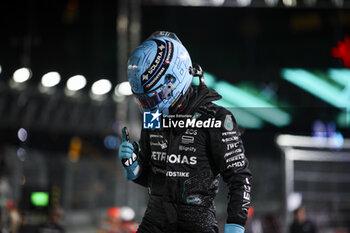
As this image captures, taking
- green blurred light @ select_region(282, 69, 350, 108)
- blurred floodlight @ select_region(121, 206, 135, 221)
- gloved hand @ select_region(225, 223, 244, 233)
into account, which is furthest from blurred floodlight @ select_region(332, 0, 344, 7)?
gloved hand @ select_region(225, 223, 244, 233)

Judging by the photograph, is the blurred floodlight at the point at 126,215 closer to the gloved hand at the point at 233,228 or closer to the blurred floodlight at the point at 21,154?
the blurred floodlight at the point at 21,154

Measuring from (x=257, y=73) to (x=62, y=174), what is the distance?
8.64 meters

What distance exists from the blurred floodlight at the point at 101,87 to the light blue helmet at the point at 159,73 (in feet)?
36.2

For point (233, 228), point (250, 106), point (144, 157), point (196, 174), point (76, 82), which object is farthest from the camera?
point (76, 82)

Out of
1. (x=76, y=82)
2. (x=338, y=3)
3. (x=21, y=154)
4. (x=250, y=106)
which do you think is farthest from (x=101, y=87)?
(x=250, y=106)

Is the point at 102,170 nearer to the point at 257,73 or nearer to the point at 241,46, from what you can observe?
the point at 241,46

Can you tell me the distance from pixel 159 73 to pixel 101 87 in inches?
470

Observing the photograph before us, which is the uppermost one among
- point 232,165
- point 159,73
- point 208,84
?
point 208,84

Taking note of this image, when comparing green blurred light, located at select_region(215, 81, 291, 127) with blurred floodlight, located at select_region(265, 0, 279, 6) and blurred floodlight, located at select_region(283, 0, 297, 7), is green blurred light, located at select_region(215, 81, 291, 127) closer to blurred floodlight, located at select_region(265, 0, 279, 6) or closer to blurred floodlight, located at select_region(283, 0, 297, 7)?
blurred floodlight, located at select_region(265, 0, 279, 6)

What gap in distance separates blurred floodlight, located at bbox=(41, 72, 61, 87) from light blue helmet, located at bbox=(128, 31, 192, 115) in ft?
32.2

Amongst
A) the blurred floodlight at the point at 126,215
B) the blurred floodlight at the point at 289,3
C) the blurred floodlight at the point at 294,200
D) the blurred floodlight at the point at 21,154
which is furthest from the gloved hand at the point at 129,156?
the blurred floodlight at the point at 21,154

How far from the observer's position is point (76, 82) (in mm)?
14172

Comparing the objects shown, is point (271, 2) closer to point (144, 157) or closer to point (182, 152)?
point (144, 157)

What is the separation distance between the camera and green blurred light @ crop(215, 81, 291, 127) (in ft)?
21.6
